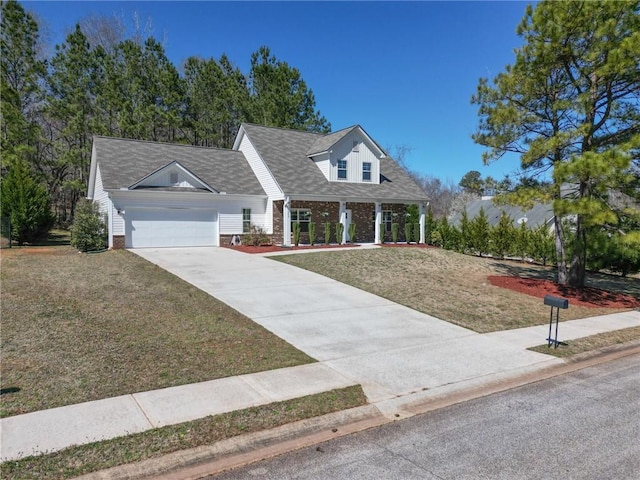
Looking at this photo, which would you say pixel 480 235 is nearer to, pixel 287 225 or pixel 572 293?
pixel 572 293

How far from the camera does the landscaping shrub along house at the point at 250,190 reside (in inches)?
795

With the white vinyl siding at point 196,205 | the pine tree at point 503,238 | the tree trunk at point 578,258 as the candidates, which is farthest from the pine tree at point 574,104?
the white vinyl siding at point 196,205

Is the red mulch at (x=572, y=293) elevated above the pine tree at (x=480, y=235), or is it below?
below

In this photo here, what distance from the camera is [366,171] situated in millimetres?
25938

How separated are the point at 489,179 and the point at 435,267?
4.58 meters

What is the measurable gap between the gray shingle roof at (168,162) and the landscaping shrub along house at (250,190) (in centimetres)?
5

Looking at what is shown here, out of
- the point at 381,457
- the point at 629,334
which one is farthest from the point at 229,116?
the point at 381,457

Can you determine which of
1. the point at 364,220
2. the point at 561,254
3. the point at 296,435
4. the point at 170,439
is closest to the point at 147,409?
the point at 170,439

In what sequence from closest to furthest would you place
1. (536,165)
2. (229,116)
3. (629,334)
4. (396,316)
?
(629,334) → (396,316) → (536,165) → (229,116)

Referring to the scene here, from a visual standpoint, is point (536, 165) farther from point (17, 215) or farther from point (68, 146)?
point (68, 146)

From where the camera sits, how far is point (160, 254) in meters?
18.0

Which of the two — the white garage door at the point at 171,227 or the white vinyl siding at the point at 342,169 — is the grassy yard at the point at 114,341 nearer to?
the white garage door at the point at 171,227

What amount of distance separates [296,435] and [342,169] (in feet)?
71.5

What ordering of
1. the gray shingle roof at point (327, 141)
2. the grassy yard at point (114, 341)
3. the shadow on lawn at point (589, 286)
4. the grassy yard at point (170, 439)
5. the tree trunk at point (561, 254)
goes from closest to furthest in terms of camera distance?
1. the grassy yard at point (170, 439)
2. the grassy yard at point (114, 341)
3. the shadow on lawn at point (589, 286)
4. the tree trunk at point (561, 254)
5. the gray shingle roof at point (327, 141)
